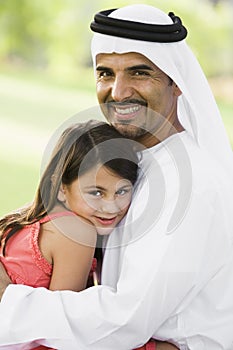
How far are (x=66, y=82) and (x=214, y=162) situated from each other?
36.7 feet

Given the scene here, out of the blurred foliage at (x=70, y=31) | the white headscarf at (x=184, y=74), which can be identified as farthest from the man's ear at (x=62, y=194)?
the blurred foliage at (x=70, y=31)

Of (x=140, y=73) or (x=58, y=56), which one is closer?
(x=140, y=73)

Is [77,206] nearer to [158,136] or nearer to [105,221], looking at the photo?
[105,221]

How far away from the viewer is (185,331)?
290 cm

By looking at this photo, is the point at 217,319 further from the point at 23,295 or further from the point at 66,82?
the point at 66,82

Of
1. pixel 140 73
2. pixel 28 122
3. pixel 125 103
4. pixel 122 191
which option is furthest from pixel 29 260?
pixel 28 122

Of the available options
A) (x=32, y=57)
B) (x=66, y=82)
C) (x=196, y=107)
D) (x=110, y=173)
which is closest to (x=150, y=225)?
(x=110, y=173)

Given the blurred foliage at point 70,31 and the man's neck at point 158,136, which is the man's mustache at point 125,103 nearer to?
the man's neck at point 158,136

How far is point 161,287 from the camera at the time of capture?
2.79 m

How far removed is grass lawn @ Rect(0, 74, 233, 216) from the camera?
9883 mm

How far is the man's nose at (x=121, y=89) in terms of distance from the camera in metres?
2.94

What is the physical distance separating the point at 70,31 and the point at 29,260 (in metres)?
12.2

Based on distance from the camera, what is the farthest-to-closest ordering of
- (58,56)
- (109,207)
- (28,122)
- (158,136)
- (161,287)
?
(58,56) → (28,122) → (158,136) → (109,207) → (161,287)

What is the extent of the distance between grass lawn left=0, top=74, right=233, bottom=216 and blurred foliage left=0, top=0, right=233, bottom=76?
1193 millimetres
